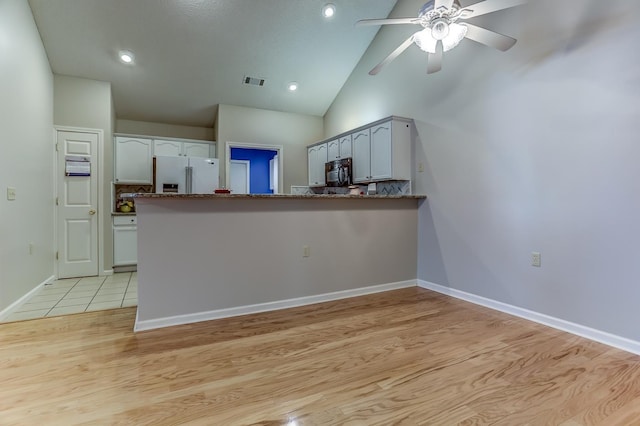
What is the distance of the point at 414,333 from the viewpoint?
2.42 metres

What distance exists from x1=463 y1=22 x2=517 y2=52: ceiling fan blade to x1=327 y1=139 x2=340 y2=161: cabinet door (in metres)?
2.80

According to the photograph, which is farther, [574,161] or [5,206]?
[5,206]

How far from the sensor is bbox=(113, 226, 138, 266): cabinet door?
4.64 m

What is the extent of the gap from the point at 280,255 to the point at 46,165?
3.35 meters

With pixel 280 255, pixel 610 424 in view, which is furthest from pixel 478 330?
pixel 280 255

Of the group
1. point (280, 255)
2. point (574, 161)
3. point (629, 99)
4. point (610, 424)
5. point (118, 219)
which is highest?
point (629, 99)

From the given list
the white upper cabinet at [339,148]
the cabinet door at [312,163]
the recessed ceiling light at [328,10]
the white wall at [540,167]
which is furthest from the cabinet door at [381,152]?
the cabinet door at [312,163]

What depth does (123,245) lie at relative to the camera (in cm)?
468

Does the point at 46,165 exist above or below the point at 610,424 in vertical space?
above

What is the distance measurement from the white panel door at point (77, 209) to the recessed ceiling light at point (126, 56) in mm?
1105

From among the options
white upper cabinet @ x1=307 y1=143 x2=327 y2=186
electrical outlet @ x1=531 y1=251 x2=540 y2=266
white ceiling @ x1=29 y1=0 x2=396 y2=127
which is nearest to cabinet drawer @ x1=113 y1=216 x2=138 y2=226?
white ceiling @ x1=29 y1=0 x2=396 y2=127

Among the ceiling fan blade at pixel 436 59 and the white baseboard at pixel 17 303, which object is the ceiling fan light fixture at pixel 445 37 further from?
the white baseboard at pixel 17 303

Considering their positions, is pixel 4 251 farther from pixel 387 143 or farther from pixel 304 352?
pixel 387 143

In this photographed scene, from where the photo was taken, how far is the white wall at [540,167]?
221 centimetres
